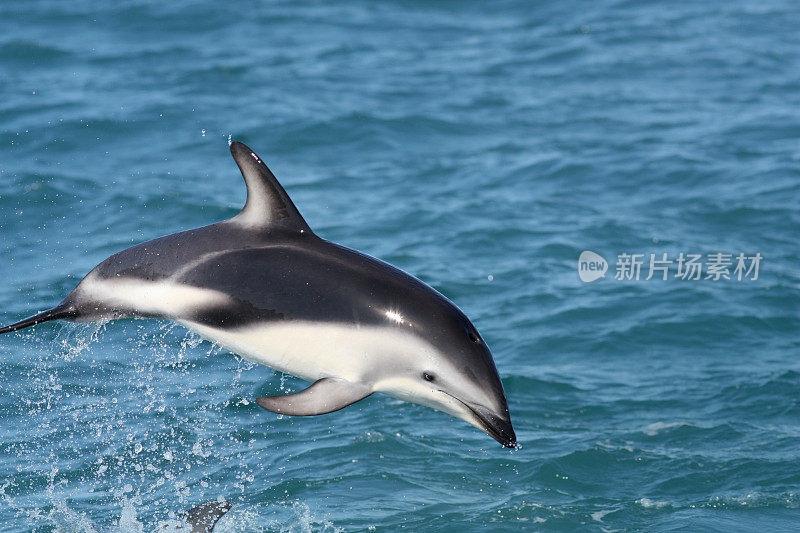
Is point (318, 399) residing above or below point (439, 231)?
above

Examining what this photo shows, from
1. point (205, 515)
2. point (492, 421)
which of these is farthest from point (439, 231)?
point (492, 421)

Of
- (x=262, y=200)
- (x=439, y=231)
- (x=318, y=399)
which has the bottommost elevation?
(x=439, y=231)

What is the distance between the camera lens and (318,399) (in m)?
6.71

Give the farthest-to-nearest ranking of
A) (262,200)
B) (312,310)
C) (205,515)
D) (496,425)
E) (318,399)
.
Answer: (205,515), (262,200), (312,310), (496,425), (318,399)

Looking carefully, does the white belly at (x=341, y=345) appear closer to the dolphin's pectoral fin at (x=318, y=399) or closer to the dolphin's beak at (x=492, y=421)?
the dolphin's pectoral fin at (x=318, y=399)

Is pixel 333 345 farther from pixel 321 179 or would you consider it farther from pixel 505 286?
pixel 321 179

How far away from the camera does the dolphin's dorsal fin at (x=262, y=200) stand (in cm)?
712

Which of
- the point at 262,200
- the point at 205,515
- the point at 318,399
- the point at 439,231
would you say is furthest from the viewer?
the point at 439,231

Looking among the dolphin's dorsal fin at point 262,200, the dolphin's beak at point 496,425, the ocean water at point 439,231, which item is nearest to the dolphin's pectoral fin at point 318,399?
the dolphin's beak at point 496,425

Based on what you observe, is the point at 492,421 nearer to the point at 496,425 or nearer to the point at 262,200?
the point at 496,425

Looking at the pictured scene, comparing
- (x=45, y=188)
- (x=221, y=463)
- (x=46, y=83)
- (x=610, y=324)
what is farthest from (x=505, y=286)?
(x=46, y=83)

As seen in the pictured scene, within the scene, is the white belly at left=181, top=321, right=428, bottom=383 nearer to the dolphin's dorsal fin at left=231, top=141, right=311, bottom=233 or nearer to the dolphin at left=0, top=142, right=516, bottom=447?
the dolphin at left=0, top=142, right=516, bottom=447

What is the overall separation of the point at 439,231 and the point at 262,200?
752 centimetres

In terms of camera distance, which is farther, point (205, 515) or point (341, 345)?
point (205, 515)
